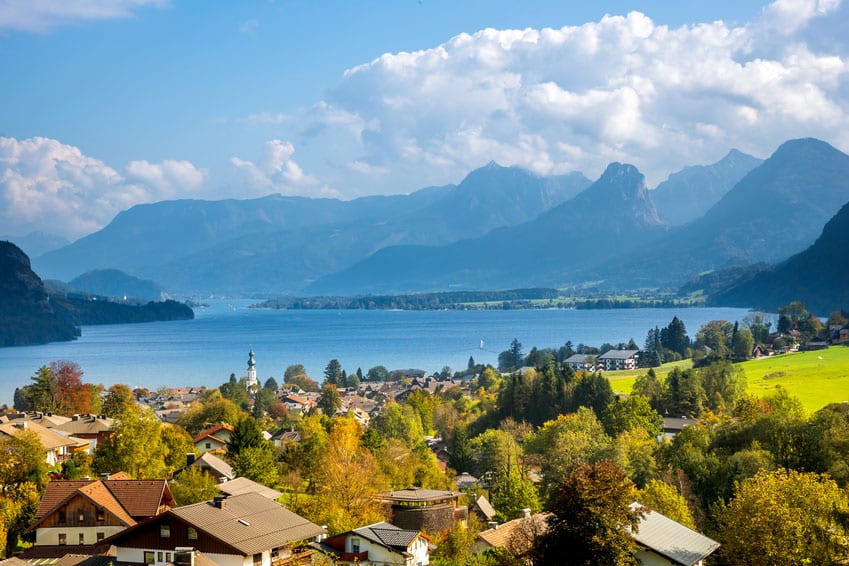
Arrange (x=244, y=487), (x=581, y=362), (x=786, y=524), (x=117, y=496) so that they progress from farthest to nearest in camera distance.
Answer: (x=581, y=362) → (x=244, y=487) → (x=117, y=496) → (x=786, y=524)

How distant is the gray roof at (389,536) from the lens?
30.9 m

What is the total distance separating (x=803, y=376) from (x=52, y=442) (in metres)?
56.3

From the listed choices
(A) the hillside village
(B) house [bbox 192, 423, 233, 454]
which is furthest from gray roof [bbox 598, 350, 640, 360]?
(B) house [bbox 192, 423, 233, 454]

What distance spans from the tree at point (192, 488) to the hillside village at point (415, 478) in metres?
0.07

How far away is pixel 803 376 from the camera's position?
76.5 metres

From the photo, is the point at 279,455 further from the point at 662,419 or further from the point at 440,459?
the point at 662,419

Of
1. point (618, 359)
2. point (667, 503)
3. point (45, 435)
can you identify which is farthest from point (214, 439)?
point (618, 359)

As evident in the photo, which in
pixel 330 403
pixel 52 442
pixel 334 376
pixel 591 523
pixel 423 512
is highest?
pixel 591 523

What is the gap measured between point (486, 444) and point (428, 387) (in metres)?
56.4

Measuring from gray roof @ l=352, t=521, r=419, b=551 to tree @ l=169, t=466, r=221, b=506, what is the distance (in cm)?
836

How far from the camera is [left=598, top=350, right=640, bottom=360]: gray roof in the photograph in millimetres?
127569

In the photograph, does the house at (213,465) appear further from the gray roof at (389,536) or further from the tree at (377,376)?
the tree at (377,376)

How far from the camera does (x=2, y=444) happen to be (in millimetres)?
42062

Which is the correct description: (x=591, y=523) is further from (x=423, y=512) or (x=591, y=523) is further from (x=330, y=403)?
(x=330, y=403)
